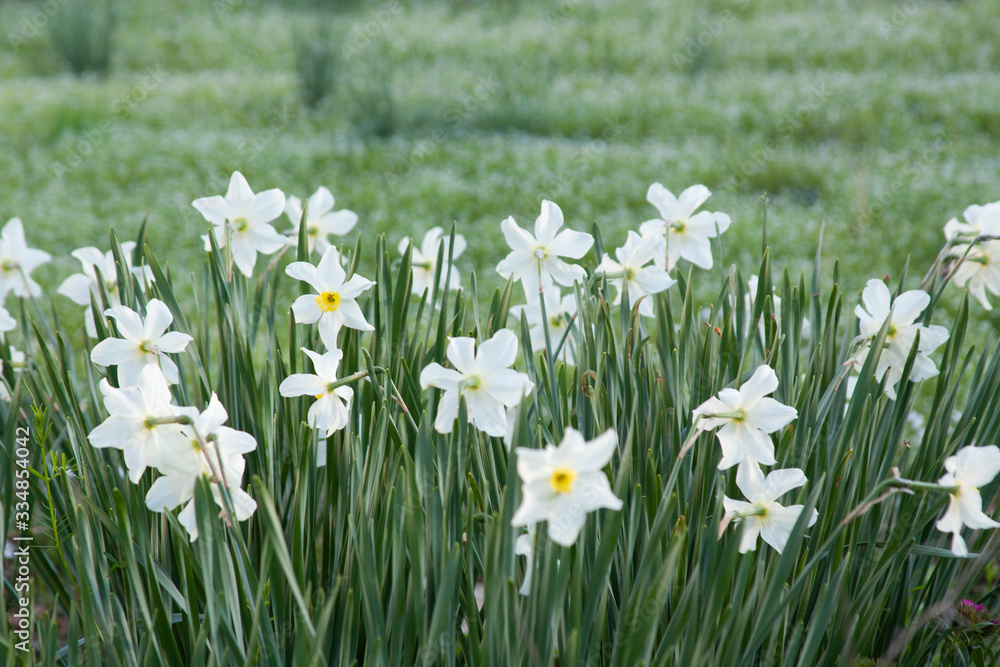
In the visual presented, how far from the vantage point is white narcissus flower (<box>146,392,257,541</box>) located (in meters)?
1.04

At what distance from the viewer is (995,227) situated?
5.02 feet

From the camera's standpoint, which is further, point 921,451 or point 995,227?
point 995,227

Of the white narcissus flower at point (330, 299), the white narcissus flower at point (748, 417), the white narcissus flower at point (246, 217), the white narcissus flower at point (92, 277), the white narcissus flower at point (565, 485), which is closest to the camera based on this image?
the white narcissus flower at point (565, 485)

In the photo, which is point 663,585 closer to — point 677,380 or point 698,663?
point 698,663

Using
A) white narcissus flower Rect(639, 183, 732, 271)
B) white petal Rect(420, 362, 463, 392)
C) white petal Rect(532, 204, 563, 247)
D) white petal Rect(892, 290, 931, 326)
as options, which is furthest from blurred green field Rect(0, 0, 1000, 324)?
white petal Rect(420, 362, 463, 392)

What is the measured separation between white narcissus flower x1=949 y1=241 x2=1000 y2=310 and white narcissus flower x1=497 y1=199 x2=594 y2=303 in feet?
2.57

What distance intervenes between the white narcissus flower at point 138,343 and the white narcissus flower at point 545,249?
56 cm

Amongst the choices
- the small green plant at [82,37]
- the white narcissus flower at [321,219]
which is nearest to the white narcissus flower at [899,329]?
the white narcissus flower at [321,219]

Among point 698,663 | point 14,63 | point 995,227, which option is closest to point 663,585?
point 698,663

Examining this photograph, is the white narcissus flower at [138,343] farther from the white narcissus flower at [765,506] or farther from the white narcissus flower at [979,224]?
the white narcissus flower at [979,224]

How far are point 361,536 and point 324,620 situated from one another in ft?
0.48

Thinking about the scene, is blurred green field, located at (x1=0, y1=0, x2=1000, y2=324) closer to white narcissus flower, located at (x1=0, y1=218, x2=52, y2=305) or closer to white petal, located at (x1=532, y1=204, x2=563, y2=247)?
white narcissus flower, located at (x1=0, y1=218, x2=52, y2=305)

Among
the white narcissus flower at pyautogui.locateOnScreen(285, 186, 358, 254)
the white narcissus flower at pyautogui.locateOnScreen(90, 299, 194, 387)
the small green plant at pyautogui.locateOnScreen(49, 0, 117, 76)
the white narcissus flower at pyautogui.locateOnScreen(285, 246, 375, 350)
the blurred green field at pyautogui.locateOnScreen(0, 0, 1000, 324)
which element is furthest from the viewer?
the small green plant at pyautogui.locateOnScreen(49, 0, 117, 76)

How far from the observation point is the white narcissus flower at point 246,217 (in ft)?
5.21
